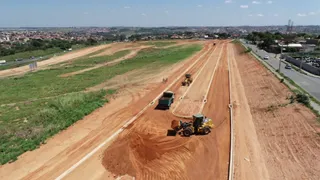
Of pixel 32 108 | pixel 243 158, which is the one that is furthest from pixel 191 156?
pixel 32 108

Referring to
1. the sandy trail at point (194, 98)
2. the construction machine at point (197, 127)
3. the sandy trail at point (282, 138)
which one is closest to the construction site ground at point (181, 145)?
the sandy trail at point (282, 138)

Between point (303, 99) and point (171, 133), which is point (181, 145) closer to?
point (171, 133)

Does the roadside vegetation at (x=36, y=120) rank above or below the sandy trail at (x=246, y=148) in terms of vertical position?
below

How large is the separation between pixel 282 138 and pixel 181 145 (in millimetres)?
8235

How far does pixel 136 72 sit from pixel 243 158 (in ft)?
134

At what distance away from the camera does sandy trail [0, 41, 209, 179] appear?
54.9 ft

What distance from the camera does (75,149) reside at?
1986 centimetres

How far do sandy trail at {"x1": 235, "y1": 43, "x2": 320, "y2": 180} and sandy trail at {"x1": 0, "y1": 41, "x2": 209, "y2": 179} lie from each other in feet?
34.9

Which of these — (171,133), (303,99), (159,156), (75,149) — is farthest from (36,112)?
(303,99)

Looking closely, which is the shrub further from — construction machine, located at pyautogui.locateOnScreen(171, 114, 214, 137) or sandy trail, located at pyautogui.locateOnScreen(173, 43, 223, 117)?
construction machine, located at pyautogui.locateOnScreen(171, 114, 214, 137)

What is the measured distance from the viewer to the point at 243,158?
717 inches

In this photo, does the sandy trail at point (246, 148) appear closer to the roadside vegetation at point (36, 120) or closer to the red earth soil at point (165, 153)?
the red earth soil at point (165, 153)

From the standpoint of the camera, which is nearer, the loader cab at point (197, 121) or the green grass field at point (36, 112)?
the green grass field at point (36, 112)

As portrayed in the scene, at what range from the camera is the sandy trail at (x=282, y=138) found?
16.5 meters
